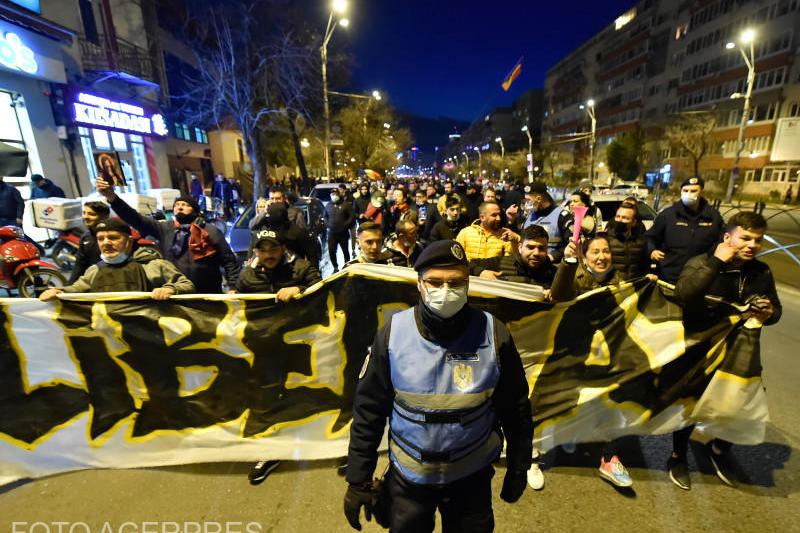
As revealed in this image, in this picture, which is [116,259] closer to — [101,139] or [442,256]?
[442,256]

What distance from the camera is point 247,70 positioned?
19562mm

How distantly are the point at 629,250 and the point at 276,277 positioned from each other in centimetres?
381

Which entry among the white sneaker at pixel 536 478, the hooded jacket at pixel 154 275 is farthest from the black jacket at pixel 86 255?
the white sneaker at pixel 536 478

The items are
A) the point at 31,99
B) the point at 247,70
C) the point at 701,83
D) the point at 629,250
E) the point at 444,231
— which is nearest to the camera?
the point at 629,250

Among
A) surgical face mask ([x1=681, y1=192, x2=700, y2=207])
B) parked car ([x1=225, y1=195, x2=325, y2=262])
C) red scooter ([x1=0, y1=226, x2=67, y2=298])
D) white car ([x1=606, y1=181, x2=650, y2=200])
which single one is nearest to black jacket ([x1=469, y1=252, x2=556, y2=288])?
surgical face mask ([x1=681, y1=192, x2=700, y2=207])

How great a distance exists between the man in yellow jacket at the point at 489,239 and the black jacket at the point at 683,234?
5.39 feet

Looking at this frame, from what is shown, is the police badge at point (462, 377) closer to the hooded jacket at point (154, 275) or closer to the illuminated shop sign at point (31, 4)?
the hooded jacket at point (154, 275)

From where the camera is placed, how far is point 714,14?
40969 millimetres

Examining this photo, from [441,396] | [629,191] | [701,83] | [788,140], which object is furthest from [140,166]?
[701,83]

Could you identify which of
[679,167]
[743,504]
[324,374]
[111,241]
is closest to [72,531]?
[324,374]

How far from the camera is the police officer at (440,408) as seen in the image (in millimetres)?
1720

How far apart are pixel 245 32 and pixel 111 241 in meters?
21.1

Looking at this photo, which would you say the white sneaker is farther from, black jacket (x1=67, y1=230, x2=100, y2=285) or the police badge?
black jacket (x1=67, y1=230, x2=100, y2=285)

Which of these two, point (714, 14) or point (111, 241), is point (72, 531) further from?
point (714, 14)
